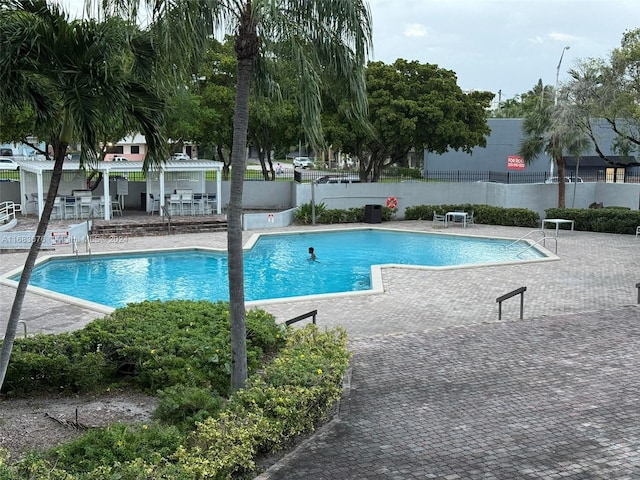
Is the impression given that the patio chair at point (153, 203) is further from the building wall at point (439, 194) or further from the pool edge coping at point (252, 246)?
the pool edge coping at point (252, 246)

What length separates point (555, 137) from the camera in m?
29.4

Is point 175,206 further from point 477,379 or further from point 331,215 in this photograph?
point 477,379

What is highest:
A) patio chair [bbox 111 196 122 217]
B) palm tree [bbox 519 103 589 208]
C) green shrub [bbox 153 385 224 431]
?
palm tree [bbox 519 103 589 208]

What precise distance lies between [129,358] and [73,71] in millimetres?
4069

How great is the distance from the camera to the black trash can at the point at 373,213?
31.9 m

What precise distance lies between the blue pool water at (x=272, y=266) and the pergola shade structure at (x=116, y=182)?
210 inches

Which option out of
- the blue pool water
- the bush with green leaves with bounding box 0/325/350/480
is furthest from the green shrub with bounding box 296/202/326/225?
the bush with green leaves with bounding box 0/325/350/480

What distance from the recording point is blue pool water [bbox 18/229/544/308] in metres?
20.1

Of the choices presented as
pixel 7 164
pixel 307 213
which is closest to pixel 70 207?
pixel 307 213

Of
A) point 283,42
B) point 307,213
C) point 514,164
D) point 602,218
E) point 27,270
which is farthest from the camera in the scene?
point 514,164

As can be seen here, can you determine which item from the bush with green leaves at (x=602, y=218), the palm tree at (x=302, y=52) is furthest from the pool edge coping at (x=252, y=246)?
the palm tree at (x=302, y=52)

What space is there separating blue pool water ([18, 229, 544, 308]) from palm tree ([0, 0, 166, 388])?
10467 millimetres

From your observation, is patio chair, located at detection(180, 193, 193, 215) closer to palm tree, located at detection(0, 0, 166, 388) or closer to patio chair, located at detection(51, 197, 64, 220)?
patio chair, located at detection(51, 197, 64, 220)

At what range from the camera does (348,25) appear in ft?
25.9
